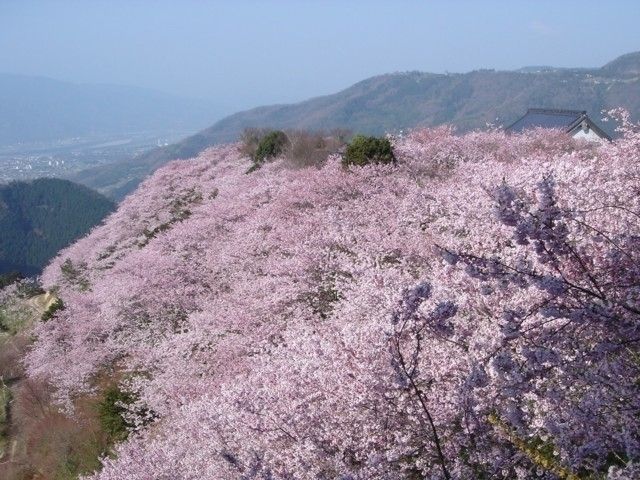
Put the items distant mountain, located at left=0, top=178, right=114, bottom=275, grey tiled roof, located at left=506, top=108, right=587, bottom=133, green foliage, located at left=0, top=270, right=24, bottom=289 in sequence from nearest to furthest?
grey tiled roof, located at left=506, top=108, right=587, bottom=133 < green foliage, located at left=0, top=270, right=24, bottom=289 < distant mountain, located at left=0, top=178, right=114, bottom=275

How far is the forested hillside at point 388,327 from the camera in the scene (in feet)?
13.4

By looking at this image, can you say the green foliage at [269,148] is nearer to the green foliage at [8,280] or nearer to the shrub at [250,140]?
the shrub at [250,140]

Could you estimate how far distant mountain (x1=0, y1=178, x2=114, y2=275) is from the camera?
77062 millimetres

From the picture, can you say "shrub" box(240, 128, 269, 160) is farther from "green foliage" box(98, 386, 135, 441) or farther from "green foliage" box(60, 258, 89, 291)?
"green foliage" box(98, 386, 135, 441)

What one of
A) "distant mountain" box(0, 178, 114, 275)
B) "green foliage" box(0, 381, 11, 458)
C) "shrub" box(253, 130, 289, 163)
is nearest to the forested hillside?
"green foliage" box(0, 381, 11, 458)

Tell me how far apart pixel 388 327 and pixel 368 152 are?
15.6m

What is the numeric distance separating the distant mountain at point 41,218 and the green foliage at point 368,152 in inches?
2550

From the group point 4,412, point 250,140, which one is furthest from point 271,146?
point 4,412

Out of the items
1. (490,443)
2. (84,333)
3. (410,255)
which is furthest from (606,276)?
(84,333)

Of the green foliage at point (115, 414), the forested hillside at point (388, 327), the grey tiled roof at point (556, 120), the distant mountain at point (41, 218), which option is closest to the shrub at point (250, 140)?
the forested hillside at point (388, 327)

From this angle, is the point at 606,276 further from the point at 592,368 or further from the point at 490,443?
the point at 490,443

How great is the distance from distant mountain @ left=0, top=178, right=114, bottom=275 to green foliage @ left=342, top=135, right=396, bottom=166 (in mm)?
64772

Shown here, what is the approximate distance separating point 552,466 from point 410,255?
8.33m

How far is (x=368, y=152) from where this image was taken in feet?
63.9
